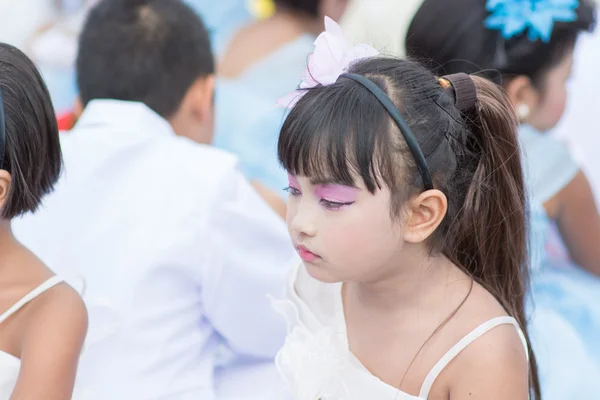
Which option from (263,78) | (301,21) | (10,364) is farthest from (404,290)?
(301,21)

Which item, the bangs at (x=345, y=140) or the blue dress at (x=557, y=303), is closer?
the bangs at (x=345, y=140)

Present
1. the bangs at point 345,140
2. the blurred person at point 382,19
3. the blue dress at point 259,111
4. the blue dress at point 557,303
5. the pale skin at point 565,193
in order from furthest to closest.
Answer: the blurred person at point 382,19, the blue dress at point 259,111, the pale skin at point 565,193, the blue dress at point 557,303, the bangs at point 345,140

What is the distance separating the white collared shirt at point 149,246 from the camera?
1.28m

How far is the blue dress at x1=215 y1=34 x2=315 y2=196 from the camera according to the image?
2.02 metres

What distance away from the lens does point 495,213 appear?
1.09 metres

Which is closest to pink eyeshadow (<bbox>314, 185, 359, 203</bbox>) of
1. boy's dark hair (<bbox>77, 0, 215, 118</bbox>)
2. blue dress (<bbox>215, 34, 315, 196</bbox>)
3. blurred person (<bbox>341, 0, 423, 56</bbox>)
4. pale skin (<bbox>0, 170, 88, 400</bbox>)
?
pale skin (<bbox>0, 170, 88, 400</bbox>)

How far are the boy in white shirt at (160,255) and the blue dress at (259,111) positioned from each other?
1.82 feet

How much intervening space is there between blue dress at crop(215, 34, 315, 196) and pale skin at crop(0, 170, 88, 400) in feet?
3.01

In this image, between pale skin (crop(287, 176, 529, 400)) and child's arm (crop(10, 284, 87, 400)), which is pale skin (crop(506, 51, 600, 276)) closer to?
pale skin (crop(287, 176, 529, 400))

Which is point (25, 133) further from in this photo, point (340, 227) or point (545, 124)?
point (545, 124)

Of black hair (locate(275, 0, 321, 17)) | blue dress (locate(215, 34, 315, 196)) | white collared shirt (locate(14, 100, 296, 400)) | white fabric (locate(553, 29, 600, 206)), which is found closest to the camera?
white collared shirt (locate(14, 100, 296, 400))

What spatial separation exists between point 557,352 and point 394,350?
0.53 m

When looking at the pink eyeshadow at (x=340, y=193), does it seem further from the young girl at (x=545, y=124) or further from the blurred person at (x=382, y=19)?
the blurred person at (x=382, y=19)

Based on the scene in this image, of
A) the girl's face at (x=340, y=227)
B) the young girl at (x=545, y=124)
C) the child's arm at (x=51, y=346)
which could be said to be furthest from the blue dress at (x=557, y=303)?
the child's arm at (x=51, y=346)
